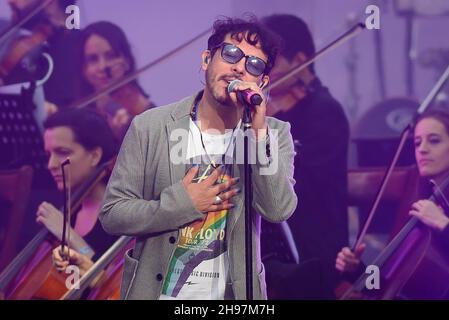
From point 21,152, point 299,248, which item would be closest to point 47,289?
point 21,152

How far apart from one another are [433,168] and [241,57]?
176cm

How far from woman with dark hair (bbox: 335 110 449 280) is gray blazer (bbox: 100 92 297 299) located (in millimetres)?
1561

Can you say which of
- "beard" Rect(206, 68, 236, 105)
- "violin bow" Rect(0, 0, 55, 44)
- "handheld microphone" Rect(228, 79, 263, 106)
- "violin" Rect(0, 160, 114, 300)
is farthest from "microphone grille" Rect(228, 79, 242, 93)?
"violin bow" Rect(0, 0, 55, 44)

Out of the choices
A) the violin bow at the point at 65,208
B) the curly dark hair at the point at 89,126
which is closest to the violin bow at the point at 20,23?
the curly dark hair at the point at 89,126

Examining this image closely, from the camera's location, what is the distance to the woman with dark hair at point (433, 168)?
159 inches

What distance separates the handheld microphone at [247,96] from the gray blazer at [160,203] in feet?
0.52

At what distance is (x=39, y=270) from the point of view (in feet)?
13.5

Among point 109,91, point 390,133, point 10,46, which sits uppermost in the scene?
point 10,46

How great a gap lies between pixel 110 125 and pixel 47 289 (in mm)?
965

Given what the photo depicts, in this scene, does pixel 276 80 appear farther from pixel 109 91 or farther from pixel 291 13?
pixel 109 91

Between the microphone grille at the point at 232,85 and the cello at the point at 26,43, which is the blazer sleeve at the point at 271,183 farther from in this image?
the cello at the point at 26,43

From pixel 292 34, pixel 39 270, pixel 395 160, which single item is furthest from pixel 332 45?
pixel 39 270

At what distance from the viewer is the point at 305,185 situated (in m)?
4.15
